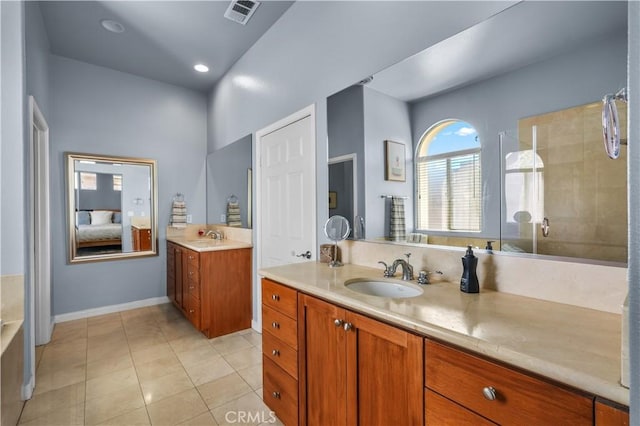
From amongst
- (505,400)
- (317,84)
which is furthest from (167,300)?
(505,400)

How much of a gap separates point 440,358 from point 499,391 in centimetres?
17

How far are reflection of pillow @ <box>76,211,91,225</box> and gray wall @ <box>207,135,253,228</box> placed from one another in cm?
→ 139

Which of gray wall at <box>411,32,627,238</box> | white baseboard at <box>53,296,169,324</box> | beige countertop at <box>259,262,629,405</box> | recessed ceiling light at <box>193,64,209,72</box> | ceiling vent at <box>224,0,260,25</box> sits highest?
recessed ceiling light at <box>193,64,209,72</box>

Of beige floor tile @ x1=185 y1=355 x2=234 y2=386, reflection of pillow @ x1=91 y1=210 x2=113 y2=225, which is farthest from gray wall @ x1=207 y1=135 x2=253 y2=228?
beige floor tile @ x1=185 y1=355 x2=234 y2=386

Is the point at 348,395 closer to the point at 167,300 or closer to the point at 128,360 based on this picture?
the point at 128,360

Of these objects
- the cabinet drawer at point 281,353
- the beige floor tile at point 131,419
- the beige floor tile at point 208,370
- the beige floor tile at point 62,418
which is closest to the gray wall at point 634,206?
the cabinet drawer at point 281,353

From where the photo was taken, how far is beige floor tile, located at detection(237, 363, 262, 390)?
208cm

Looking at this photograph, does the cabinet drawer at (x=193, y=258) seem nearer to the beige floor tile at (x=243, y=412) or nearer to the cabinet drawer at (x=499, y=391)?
the beige floor tile at (x=243, y=412)

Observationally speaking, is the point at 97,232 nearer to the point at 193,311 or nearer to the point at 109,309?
the point at 109,309

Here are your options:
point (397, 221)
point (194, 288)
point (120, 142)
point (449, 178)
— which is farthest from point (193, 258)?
point (449, 178)

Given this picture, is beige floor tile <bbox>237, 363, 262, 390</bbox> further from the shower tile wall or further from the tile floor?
the shower tile wall

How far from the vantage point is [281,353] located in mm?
1610

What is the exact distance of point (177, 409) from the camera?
183 cm

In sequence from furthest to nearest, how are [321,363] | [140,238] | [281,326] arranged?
[140,238], [281,326], [321,363]
